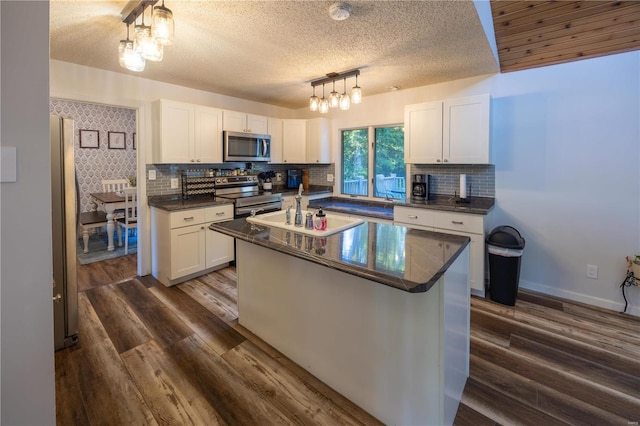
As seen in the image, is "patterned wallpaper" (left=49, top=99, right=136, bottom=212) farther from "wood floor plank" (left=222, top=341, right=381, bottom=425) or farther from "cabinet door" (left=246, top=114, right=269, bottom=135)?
"wood floor plank" (left=222, top=341, right=381, bottom=425)

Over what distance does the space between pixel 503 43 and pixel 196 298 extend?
155 inches

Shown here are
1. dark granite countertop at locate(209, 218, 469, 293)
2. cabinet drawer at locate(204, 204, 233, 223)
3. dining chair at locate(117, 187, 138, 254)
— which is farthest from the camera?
dining chair at locate(117, 187, 138, 254)

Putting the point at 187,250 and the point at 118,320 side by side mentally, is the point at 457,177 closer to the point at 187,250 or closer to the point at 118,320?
the point at 187,250

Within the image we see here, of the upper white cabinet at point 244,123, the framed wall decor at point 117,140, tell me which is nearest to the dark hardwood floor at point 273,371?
the upper white cabinet at point 244,123

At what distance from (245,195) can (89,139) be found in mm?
3979

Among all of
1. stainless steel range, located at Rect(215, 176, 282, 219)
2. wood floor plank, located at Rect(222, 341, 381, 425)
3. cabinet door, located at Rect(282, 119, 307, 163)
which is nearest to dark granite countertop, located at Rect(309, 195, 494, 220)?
stainless steel range, located at Rect(215, 176, 282, 219)

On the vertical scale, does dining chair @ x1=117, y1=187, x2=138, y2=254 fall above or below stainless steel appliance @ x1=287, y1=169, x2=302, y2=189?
below

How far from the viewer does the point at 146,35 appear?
5.63 ft

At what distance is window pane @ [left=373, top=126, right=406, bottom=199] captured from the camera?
13.5 feet

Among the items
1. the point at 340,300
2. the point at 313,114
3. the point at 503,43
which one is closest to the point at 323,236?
the point at 340,300

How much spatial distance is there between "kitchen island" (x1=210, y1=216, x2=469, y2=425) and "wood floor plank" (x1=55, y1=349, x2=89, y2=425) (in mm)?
1161

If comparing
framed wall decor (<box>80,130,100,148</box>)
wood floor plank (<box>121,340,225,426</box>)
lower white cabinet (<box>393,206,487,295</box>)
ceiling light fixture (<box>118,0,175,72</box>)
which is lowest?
wood floor plank (<box>121,340,225,426</box>)

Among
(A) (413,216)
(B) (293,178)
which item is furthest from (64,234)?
(B) (293,178)

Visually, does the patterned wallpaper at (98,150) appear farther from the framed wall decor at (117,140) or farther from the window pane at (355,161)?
the window pane at (355,161)
